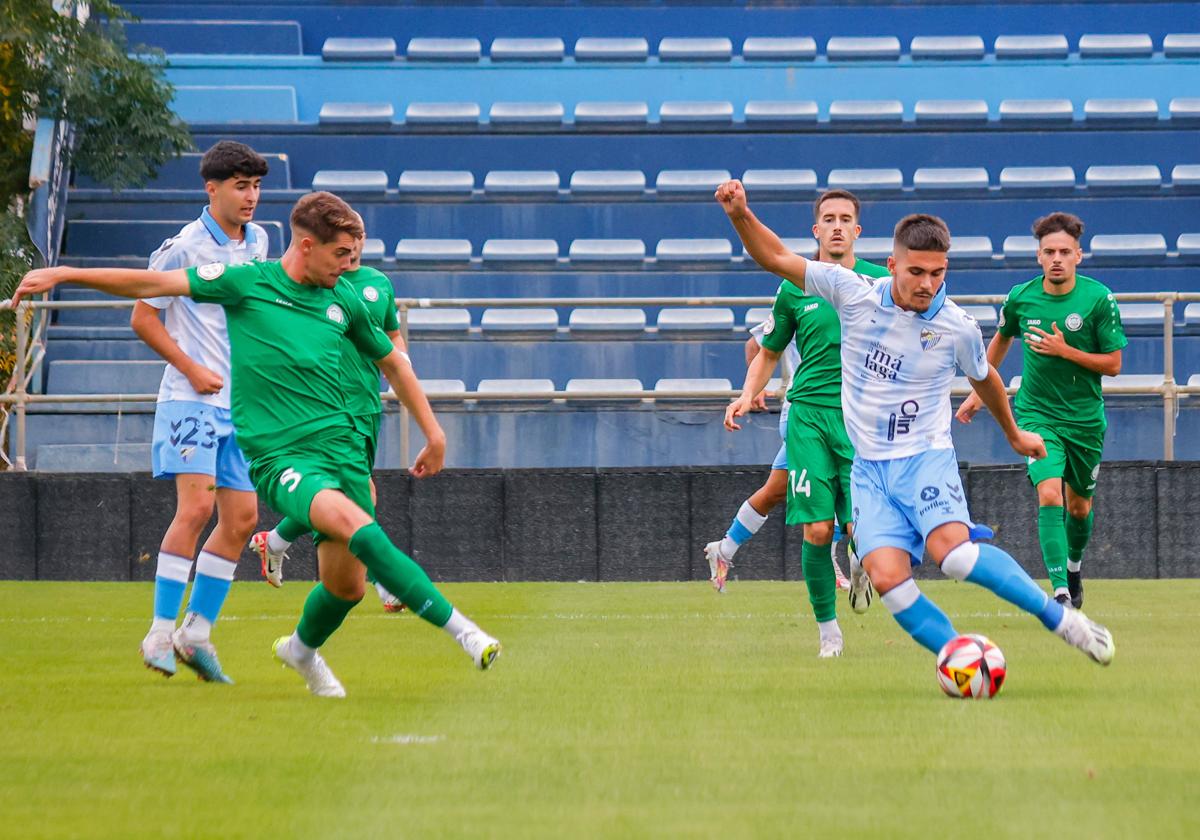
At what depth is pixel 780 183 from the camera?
18594mm

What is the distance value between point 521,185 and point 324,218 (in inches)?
515

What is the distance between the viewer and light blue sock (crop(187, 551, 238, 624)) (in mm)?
6715

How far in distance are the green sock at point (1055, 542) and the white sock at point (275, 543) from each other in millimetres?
4267

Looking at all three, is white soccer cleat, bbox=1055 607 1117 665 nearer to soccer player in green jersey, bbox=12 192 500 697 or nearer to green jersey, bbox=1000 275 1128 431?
soccer player in green jersey, bbox=12 192 500 697

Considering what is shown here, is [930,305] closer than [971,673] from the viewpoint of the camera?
No

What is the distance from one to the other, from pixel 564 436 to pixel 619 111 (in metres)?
5.94

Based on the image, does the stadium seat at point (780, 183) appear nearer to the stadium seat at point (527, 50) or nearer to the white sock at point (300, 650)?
the stadium seat at point (527, 50)

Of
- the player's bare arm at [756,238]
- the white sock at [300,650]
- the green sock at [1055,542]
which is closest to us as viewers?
the player's bare arm at [756,238]

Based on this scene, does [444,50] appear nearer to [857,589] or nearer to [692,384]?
[692,384]

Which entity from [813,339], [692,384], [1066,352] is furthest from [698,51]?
[813,339]

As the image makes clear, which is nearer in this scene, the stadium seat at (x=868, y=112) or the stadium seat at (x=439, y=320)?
the stadium seat at (x=439, y=320)

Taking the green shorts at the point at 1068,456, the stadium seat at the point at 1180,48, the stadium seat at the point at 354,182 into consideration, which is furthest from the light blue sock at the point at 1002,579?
the stadium seat at the point at 1180,48

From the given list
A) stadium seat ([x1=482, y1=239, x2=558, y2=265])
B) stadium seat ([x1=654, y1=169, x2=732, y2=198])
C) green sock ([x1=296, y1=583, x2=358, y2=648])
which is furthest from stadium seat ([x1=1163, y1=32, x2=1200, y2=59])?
green sock ([x1=296, y1=583, x2=358, y2=648])

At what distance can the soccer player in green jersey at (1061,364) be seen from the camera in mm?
9422
